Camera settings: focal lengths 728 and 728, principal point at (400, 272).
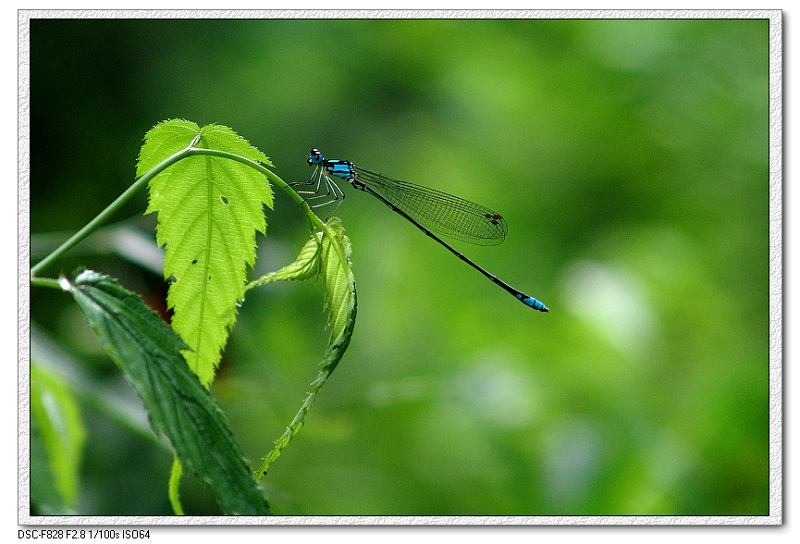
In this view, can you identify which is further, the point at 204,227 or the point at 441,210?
the point at 441,210

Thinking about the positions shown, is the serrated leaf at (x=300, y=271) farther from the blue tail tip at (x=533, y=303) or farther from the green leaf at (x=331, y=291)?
the blue tail tip at (x=533, y=303)

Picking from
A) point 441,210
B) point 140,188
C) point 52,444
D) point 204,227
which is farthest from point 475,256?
point 140,188

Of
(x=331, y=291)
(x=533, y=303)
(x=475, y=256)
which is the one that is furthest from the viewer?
(x=475, y=256)

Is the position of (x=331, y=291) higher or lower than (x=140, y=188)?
lower

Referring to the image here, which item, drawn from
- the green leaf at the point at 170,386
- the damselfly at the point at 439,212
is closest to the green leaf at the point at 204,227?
the green leaf at the point at 170,386

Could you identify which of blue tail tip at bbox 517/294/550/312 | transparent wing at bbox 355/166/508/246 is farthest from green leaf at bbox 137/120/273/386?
blue tail tip at bbox 517/294/550/312

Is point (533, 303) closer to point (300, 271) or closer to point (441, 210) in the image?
point (441, 210)

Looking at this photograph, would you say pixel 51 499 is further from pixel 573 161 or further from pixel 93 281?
pixel 573 161
